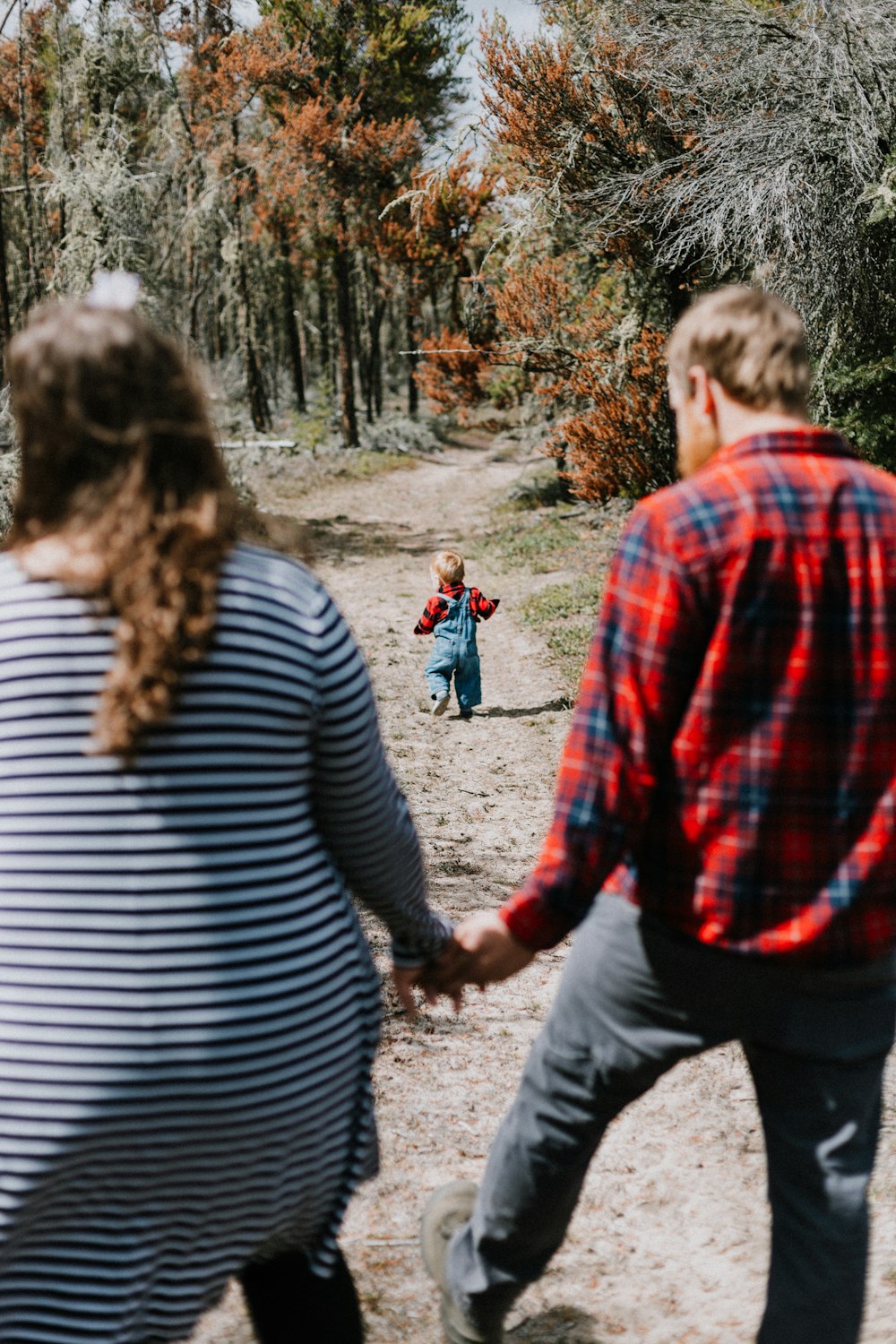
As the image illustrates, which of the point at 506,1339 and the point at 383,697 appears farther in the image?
the point at 383,697

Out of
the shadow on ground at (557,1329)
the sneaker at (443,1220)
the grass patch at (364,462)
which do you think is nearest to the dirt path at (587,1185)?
the shadow on ground at (557,1329)

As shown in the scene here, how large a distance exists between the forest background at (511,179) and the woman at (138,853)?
9.38 metres

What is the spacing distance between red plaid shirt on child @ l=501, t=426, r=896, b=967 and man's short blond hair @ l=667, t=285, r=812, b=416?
98 millimetres

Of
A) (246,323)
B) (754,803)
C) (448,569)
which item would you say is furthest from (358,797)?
(246,323)

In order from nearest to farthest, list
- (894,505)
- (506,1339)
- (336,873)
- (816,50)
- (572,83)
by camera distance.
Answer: (336,873) < (894,505) < (506,1339) < (816,50) < (572,83)

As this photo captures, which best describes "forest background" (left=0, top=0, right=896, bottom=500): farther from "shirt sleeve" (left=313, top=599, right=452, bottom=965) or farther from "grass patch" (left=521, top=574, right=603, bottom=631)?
"shirt sleeve" (left=313, top=599, right=452, bottom=965)

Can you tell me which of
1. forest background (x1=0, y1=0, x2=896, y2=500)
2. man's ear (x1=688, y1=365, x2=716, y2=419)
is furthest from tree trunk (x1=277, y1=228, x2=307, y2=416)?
man's ear (x1=688, y1=365, x2=716, y2=419)

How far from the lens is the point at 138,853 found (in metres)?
1.45

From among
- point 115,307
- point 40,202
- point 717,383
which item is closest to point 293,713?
point 115,307

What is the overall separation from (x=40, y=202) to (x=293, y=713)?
24.5m

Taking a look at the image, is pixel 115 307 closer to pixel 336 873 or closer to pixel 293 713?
pixel 293 713

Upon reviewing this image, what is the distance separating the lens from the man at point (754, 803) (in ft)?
5.75

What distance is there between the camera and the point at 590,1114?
2.03 metres

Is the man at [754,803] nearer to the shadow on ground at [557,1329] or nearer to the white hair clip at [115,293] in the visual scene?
the white hair clip at [115,293]
